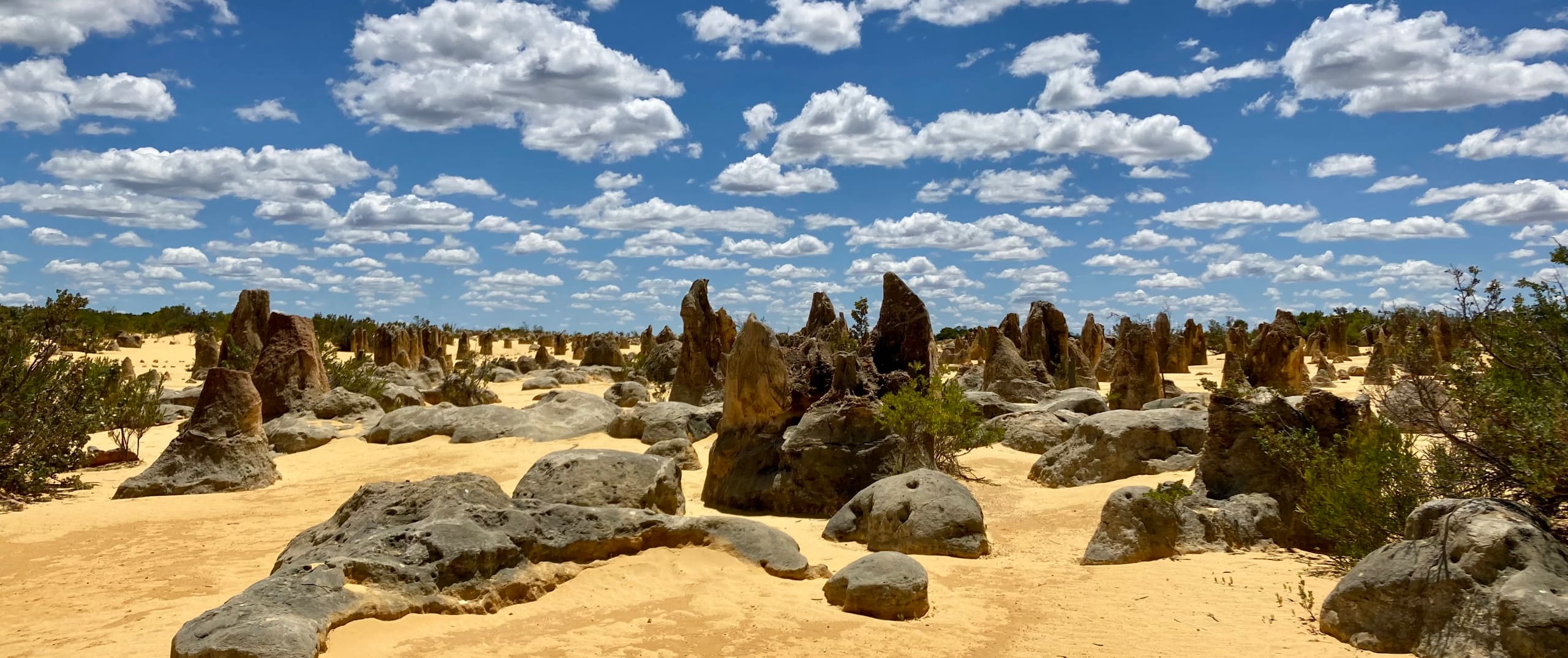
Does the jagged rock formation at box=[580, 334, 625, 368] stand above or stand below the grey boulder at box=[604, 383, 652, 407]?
above

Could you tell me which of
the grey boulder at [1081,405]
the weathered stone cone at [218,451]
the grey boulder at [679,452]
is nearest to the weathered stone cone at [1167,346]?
the grey boulder at [1081,405]

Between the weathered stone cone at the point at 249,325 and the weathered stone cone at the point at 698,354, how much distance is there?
27.9 feet

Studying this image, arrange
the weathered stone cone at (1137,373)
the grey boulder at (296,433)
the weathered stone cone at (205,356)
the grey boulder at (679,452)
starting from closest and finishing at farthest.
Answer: the grey boulder at (679,452) < the grey boulder at (296,433) < the weathered stone cone at (1137,373) < the weathered stone cone at (205,356)

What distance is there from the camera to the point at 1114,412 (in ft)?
45.1

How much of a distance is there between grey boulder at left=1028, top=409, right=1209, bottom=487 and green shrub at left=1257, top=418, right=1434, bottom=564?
148 inches

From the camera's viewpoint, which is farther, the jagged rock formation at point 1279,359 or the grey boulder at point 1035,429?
the jagged rock formation at point 1279,359

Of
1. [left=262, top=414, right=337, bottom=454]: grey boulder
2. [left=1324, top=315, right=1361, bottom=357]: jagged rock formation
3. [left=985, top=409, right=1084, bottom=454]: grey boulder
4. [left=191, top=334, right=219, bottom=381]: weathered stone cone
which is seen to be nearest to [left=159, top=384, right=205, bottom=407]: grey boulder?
[left=262, top=414, right=337, bottom=454]: grey boulder

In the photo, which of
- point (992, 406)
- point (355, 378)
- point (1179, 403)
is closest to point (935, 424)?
point (992, 406)

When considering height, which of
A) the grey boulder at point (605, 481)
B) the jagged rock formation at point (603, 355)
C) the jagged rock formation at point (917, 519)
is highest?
the jagged rock formation at point (603, 355)

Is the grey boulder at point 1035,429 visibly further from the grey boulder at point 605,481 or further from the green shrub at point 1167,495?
the grey boulder at point 605,481

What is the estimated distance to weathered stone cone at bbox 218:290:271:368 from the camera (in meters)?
19.8

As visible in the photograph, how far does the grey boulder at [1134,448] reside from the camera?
41.1ft

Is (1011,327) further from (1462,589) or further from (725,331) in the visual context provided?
(1462,589)

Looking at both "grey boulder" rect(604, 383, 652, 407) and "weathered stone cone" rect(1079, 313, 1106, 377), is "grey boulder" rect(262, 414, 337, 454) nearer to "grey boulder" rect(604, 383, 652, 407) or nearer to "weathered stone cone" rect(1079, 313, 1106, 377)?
"grey boulder" rect(604, 383, 652, 407)
